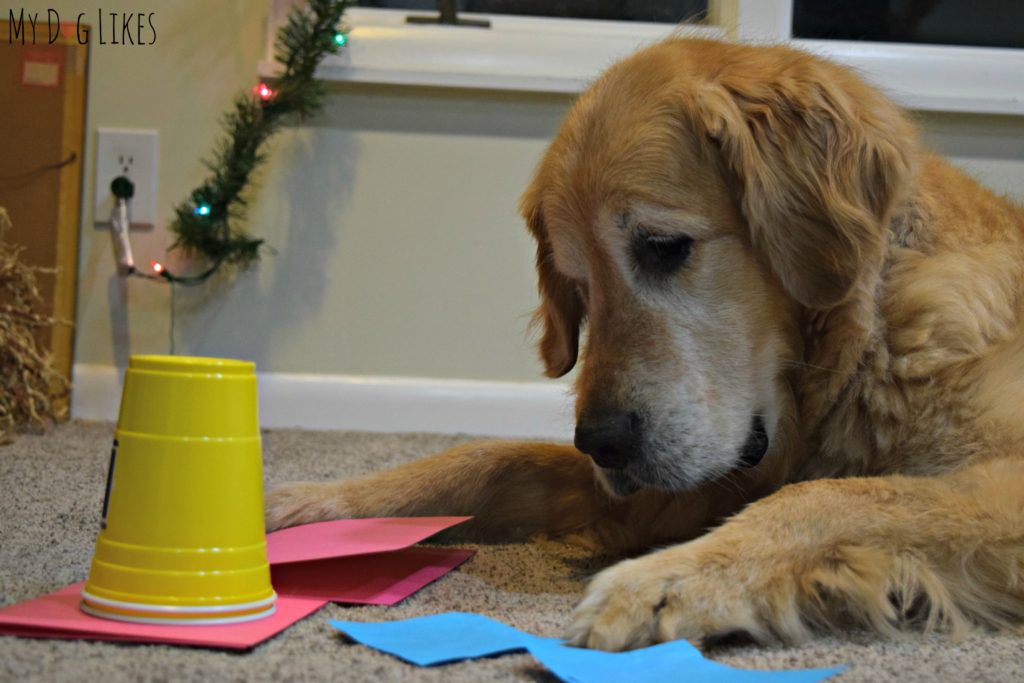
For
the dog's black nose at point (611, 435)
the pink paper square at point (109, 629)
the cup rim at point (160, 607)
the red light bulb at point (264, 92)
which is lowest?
the pink paper square at point (109, 629)

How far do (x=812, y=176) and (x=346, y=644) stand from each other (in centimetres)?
89

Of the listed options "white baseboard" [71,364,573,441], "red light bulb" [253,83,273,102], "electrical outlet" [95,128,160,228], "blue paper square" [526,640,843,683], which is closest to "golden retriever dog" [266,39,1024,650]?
"blue paper square" [526,640,843,683]

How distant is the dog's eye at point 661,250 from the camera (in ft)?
4.84

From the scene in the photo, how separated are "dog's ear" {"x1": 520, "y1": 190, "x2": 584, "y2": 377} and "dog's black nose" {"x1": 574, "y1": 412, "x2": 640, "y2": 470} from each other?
465 mm

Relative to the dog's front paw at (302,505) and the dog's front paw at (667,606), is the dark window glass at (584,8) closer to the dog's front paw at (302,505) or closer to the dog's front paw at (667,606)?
the dog's front paw at (302,505)

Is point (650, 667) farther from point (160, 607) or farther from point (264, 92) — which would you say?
point (264, 92)

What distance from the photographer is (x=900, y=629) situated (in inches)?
48.6

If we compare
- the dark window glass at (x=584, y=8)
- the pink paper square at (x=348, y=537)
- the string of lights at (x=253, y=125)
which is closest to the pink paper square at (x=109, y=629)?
the pink paper square at (x=348, y=537)

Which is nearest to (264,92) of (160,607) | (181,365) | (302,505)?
(302,505)

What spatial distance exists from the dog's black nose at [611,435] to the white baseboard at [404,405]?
1.64m

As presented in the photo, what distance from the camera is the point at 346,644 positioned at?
1092mm

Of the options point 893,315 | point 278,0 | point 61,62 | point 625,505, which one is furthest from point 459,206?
point 893,315

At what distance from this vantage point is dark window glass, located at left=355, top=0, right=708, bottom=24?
327 centimetres

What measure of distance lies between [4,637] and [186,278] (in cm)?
211
